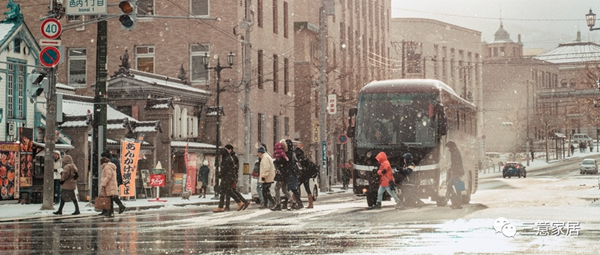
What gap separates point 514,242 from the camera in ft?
44.9

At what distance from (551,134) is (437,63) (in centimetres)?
3221

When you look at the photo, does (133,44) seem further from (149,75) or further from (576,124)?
(576,124)

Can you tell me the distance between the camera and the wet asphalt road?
42.9 ft

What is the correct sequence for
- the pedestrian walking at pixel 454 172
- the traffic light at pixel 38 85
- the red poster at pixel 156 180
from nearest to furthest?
the pedestrian walking at pixel 454 172
the traffic light at pixel 38 85
the red poster at pixel 156 180

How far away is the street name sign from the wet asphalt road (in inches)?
303

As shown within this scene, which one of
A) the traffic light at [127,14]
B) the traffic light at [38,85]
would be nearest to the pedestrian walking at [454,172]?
the traffic light at [127,14]

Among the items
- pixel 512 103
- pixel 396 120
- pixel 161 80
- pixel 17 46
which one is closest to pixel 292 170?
pixel 396 120

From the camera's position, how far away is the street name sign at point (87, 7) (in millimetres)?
26812

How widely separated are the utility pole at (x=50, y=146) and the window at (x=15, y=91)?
662 centimetres

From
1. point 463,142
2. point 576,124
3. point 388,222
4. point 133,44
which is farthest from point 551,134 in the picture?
point 388,222

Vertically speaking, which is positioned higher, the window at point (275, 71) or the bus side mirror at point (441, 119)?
the window at point (275, 71)

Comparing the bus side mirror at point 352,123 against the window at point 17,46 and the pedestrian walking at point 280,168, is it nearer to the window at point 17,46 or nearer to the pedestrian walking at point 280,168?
the pedestrian walking at point 280,168

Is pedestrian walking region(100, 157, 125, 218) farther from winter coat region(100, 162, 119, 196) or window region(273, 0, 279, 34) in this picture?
window region(273, 0, 279, 34)

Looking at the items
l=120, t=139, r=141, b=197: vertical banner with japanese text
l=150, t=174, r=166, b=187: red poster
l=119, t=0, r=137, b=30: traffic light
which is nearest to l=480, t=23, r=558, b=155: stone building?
l=150, t=174, r=166, b=187: red poster
